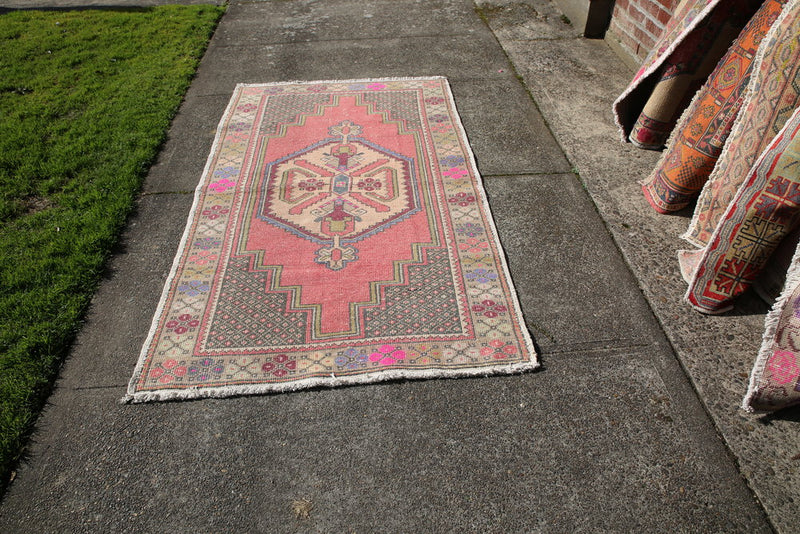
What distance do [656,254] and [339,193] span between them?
1910 millimetres

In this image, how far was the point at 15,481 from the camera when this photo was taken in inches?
82.4

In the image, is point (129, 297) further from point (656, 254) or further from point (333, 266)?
point (656, 254)

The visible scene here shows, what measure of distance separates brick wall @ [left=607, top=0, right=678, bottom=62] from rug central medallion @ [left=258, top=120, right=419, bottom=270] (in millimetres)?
2377

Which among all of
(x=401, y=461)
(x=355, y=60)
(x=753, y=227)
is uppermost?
(x=753, y=227)

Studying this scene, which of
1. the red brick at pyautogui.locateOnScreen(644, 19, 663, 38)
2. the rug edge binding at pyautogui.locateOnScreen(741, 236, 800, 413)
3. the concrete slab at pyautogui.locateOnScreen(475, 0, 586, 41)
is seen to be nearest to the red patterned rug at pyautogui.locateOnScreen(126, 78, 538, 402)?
the rug edge binding at pyautogui.locateOnScreen(741, 236, 800, 413)

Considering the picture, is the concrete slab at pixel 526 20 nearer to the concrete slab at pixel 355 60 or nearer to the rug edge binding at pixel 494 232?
the concrete slab at pixel 355 60

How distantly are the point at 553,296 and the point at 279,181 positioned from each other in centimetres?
193

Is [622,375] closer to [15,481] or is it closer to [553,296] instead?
[553,296]

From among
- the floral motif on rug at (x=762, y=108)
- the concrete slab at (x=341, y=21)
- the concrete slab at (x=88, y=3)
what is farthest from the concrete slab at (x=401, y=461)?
the concrete slab at (x=88, y=3)

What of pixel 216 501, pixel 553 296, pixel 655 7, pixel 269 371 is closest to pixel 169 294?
pixel 269 371

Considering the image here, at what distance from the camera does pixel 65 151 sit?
12.9 feet

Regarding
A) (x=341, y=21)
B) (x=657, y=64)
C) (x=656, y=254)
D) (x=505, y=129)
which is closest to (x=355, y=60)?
(x=341, y=21)

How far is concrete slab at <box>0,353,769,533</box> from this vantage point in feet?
6.43

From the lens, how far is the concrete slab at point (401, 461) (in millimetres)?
1961
